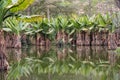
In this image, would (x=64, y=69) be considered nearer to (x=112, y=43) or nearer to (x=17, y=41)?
(x=112, y=43)

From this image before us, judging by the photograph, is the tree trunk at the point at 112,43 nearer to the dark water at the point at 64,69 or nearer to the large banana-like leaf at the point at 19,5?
the dark water at the point at 64,69

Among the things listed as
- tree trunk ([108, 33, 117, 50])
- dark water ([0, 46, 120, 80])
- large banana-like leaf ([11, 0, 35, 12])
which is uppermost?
large banana-like leaf ([11, 0, 35, 12])

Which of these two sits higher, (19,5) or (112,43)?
(19,5)

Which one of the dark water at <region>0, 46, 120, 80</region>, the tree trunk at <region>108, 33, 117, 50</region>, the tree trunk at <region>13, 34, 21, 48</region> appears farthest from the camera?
the tree trunk at <region>13, 34, 21, 48</region>

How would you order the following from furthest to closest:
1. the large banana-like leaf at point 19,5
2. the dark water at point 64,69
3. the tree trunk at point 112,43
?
1. the tree trunk at point 112,43
2. the large banana-like leaf at point 19,5
3. the dark water at point 64,69

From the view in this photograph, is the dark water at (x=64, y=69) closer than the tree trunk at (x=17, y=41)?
Yes

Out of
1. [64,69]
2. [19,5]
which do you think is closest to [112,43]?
[19,5]

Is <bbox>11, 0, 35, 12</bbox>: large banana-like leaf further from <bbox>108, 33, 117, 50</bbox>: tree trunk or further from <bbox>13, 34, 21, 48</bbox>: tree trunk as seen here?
<bbox>13, 34, 21, 48</bbox>: tree trunk

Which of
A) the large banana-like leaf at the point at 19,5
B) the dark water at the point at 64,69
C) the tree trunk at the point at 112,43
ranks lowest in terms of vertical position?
the dark water at the point at 64,69

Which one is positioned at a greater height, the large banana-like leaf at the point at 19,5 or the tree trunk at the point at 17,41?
the large banana-like leaf at the point at 19,5

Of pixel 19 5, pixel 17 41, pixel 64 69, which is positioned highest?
pixel 19 5

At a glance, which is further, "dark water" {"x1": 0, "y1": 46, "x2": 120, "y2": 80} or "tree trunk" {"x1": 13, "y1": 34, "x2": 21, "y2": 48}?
"tree trunk" {"x1": 13, "y1": 34, "x2": 21, "y2": 48}

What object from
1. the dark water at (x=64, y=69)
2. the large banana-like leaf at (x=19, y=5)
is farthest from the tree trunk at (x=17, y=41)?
the large banana-like leaf at (x=19, y=5)

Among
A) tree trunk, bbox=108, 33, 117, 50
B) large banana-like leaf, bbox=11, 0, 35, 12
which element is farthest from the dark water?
tree trunk, bbox=108, 33, 117, 50
